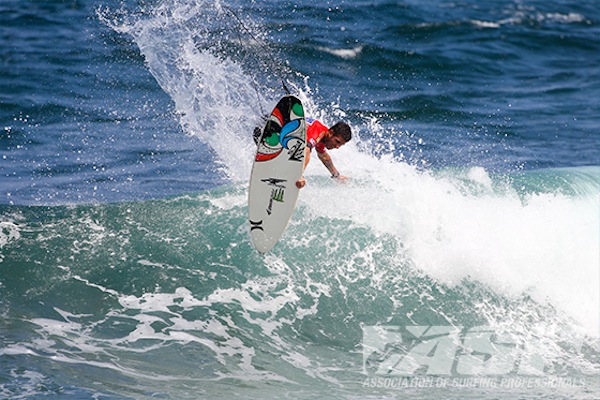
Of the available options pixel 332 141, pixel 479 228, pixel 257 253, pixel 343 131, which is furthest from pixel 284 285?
pixel 479 228

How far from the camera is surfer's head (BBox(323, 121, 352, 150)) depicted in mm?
8375

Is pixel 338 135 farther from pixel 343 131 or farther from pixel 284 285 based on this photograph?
pixel 284 285

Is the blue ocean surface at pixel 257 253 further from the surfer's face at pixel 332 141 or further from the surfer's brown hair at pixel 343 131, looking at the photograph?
the surfer's brown hair at pixel 343 131

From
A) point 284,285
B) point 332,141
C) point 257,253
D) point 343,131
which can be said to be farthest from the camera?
point 257,253

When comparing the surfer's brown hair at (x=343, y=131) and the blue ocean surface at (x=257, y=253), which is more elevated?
the surfer's brown hair at (x=343, y=131)

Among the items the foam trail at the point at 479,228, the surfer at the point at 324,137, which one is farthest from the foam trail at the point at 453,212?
the surfer at the point at 324,137

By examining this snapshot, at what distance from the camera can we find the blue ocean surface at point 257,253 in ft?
24.8

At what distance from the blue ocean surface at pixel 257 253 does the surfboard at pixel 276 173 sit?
82 cm

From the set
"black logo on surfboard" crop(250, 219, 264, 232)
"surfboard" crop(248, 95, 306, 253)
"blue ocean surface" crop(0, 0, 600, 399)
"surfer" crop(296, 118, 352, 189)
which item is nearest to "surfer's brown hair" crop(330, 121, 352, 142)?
"surfer" crop(296, 118, 352, 189)
